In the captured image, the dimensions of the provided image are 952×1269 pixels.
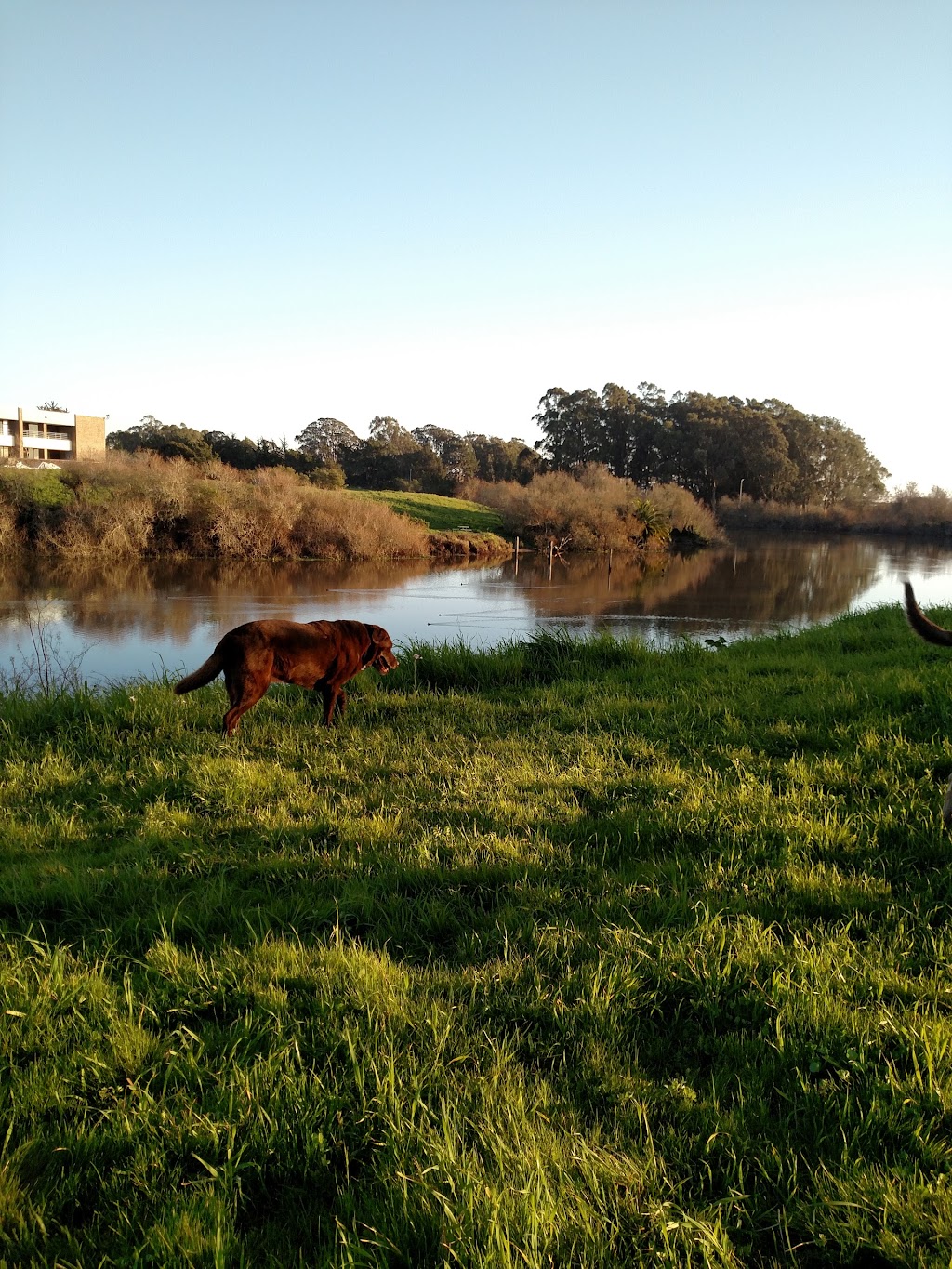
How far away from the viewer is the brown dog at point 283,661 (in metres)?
7.00

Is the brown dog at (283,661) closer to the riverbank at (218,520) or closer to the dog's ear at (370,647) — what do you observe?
the dog's ear at (370,647)

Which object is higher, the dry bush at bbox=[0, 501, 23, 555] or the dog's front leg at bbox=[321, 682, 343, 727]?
the dry bush at bbox=[0, 501, 23, 555]

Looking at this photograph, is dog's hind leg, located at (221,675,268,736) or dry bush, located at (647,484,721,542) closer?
dog's hind leg, located at (221,675,268,736)

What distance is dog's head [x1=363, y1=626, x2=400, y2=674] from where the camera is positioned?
27.5ft

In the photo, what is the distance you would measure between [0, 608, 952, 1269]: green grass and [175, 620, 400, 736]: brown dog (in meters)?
1.09

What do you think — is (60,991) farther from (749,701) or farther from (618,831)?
(749,701)

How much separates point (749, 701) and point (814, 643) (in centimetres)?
527

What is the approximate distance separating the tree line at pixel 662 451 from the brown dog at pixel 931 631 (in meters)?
84.3

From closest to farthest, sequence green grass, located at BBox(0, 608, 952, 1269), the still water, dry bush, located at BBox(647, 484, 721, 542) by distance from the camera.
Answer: green grass, located at BBox(0, 608, 952, 1269) → the still water → dry bush, located at BBox(647, 484, 721, 542)

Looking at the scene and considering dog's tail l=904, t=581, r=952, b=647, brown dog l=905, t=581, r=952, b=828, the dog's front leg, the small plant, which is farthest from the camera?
the small plant

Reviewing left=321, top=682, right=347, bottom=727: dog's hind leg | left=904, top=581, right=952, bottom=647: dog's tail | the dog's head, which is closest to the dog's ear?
the dog's head

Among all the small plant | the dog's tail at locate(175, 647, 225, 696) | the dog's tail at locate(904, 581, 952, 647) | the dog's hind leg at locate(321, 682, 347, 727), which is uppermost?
the dog's tail at locate(904, 581, 952, 647)

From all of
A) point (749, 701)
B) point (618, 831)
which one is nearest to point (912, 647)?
point (749, 701)

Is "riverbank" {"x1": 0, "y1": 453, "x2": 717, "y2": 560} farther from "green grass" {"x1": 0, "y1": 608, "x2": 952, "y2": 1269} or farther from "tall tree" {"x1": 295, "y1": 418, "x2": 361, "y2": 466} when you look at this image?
"tall tree" {"x1": 295, "y1": 418, "x2": 361, "y2": 466}
